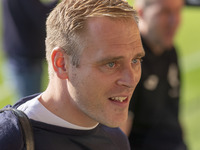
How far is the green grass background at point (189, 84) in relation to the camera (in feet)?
24.2

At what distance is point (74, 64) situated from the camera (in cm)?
240

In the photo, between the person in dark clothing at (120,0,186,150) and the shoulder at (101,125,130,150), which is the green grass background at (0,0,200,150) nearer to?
the person in dark clothing at (120,0,186,150)

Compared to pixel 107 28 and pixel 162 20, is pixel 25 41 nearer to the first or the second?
pixel 162 20

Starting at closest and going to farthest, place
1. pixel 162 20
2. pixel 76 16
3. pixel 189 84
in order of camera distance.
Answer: pixel 76 16
pixel 162 20
pixel 189 84

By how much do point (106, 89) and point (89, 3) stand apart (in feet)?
1.48

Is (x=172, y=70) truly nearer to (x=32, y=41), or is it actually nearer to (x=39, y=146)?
(x=32, y=41)

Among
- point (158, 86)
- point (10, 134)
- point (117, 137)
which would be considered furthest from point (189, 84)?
point (10, 134)

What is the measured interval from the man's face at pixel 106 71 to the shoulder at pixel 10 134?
1.11 feet

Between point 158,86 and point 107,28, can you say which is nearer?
point 107,28

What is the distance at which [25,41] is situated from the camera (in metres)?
5.99

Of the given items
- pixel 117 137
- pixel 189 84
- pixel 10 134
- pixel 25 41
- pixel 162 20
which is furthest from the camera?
pixel 189 84

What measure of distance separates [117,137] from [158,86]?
1.80m

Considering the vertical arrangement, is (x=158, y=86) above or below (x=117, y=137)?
below

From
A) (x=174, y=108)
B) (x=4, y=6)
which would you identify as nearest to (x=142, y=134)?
(x=174, y=108)
